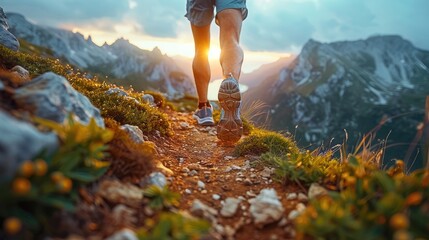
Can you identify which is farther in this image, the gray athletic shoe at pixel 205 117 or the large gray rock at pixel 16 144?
the gray athletic shoe at pixel 205 117

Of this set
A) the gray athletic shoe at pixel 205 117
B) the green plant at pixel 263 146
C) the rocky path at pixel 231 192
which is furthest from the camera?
the gray athletic shoe at pixel 205 117

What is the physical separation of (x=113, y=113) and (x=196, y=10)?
9.33 feet

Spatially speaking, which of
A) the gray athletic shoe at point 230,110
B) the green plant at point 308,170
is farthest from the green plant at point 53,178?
the gray athletic shoe at point 230,110

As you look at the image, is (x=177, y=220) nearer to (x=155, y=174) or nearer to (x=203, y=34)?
(x=155, y=174)

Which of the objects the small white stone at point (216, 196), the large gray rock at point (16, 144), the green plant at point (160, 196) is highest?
the large gray rock at point (16, 144)

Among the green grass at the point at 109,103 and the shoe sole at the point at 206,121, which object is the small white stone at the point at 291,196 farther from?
the shoe sole at the point at 206,121

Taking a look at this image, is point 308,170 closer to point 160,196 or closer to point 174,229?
Result: point 160,196

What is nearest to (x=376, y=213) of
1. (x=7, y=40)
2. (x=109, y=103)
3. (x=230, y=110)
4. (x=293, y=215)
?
(x=293, y=215)

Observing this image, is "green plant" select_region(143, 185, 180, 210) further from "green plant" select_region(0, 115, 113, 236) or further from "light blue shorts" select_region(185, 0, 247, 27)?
"light blue shorts" select_region(185, 0, 247, 27)

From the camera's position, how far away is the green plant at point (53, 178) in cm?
223

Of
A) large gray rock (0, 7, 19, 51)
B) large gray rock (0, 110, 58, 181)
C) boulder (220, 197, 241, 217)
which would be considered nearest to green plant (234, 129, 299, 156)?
boulder (220, 197, 241, 217)

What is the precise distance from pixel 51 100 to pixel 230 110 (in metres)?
3.59

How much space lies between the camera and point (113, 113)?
6109 millimetres

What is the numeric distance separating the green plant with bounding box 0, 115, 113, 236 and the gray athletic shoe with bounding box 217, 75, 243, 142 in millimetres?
3324
